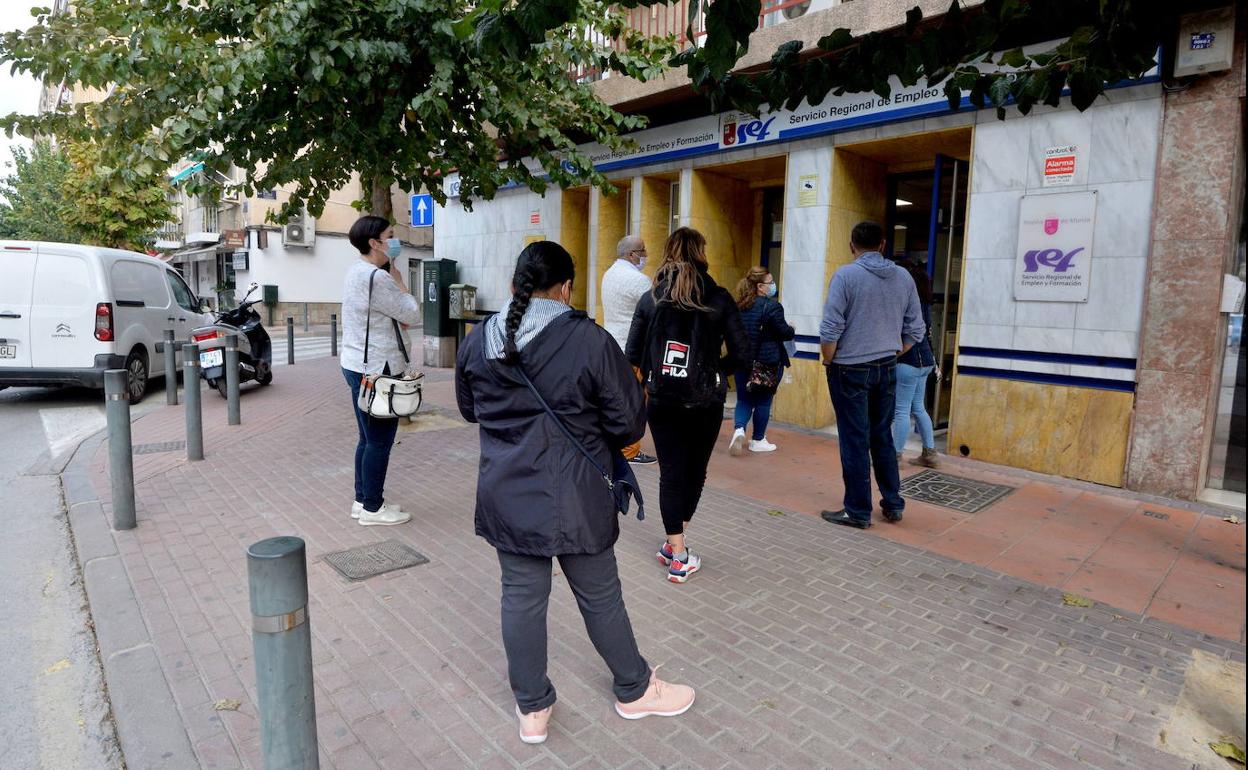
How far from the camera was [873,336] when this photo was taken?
475 centimetres

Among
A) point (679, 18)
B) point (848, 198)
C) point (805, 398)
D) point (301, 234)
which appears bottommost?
point (805, 398)

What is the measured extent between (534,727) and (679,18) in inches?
359

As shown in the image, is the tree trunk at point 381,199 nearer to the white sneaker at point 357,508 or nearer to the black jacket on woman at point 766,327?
the white sneaker at point 357,508

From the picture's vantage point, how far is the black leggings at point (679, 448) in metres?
3.94

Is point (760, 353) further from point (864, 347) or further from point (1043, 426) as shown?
point (1043, 426)

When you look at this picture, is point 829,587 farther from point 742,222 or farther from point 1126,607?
point 742,222

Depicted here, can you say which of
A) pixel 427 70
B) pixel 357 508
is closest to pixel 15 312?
pixel 427 70

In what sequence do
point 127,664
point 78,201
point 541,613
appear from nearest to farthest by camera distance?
1. point 541,613
2. point 127,664
3. point 78,201

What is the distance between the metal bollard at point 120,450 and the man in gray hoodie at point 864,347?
4378 mm

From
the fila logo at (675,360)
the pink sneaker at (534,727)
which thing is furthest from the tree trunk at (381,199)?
A: the pink sneaker at (534,727)

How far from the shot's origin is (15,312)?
859cm

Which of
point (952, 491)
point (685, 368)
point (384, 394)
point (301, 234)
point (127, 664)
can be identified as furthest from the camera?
point (301, 234)

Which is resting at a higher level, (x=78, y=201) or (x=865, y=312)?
(x=78, y=201)

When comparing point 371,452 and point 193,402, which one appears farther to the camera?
point 193,402
